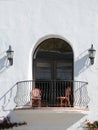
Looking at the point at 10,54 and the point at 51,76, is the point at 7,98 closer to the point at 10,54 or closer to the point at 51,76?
the point at 10,54

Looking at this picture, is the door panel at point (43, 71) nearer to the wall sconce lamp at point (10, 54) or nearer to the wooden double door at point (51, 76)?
the wooden double door at point (51, 76)

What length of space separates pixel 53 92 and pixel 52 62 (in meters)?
1.69

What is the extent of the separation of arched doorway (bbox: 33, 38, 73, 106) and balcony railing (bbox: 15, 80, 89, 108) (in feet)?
0.59

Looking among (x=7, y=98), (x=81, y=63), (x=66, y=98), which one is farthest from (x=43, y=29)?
(x=7, y=98)

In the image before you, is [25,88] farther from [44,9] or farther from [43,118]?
[44,9]

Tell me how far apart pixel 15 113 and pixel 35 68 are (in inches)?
99.2

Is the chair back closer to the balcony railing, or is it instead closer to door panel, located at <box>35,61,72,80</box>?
the balcony railing

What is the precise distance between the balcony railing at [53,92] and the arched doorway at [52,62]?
181mm

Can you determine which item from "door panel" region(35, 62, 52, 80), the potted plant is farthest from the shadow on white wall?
the potted plant

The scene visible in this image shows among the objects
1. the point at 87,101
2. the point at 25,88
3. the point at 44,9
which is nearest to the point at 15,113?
the point at 25,88

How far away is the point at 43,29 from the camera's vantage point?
26.9 m

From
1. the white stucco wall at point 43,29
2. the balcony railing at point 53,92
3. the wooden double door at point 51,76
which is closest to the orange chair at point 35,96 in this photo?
the balcony railing at point 53,92

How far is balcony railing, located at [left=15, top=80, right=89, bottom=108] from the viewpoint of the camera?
26.2 meters

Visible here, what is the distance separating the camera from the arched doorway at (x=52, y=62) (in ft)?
89.0
